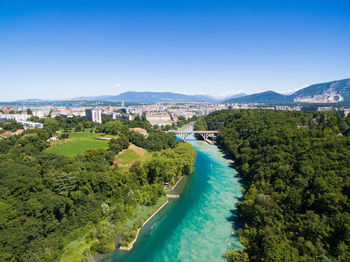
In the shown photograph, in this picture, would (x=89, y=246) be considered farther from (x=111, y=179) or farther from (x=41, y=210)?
(x=111, y=179)

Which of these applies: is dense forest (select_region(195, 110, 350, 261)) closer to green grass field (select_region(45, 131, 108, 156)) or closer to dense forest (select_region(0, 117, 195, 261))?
dense forest (select_region(0, 117, 195, 261))

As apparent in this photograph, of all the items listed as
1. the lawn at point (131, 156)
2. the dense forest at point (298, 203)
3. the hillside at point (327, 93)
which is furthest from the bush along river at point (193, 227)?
the hillside at point (327, 93)

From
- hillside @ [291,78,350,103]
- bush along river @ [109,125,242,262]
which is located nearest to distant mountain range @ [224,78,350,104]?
hillside @ [291,78,350,103]

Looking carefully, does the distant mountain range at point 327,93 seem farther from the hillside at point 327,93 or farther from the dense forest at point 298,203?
the dense forest at point 298,203

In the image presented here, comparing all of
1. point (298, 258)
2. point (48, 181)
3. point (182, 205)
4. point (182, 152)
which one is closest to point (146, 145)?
point (182, 152)

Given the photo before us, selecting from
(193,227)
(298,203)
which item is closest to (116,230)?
(193,227)

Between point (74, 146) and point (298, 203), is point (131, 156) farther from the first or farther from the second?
point (298, 203)

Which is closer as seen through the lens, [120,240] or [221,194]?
[120,240]
